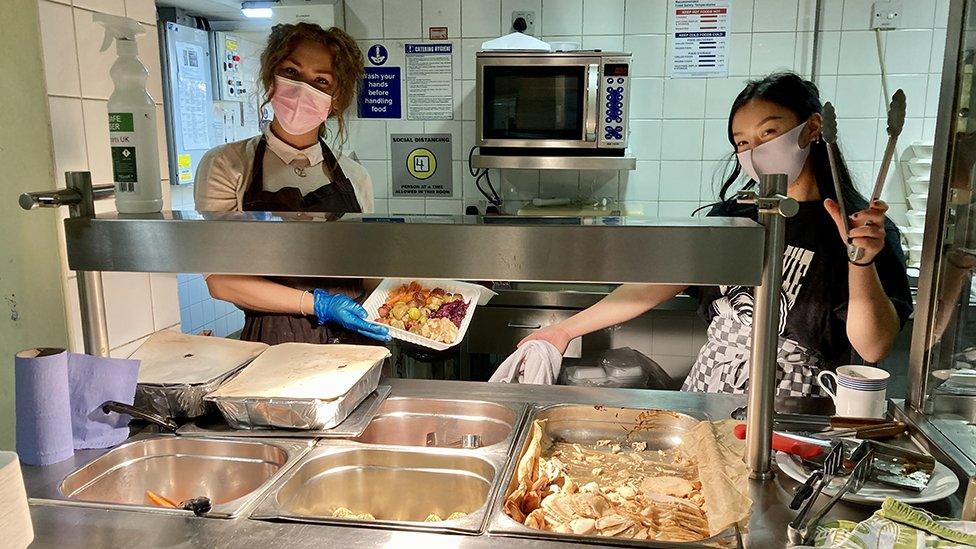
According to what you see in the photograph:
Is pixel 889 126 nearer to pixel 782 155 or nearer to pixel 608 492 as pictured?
pixel 782 155

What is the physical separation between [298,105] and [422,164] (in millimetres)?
1617

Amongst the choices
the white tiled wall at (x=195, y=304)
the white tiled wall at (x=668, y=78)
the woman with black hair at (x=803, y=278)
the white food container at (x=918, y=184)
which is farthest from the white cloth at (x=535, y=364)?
the white tiled wall at (x=195, y=304)

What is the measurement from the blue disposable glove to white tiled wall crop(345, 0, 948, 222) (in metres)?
1.81

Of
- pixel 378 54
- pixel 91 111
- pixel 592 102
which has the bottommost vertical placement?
pixel 91 111

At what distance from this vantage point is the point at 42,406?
1200 millimetres

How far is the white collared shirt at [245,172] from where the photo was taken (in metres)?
2.26

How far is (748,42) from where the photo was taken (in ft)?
11.5

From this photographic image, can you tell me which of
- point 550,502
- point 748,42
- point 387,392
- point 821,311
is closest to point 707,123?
point 748,42

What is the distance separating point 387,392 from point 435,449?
0.30 meters

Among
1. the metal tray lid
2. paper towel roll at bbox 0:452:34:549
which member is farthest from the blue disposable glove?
paper towel roll at bbox 0:452:34:549

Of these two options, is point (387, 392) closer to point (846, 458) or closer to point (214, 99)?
point (846, 458)

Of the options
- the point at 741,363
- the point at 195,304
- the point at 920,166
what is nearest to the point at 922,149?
the point at 920,166

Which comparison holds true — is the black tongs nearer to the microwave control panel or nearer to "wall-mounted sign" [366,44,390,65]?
the microwave control panel

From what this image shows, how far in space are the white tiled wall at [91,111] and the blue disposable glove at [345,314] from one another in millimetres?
450
